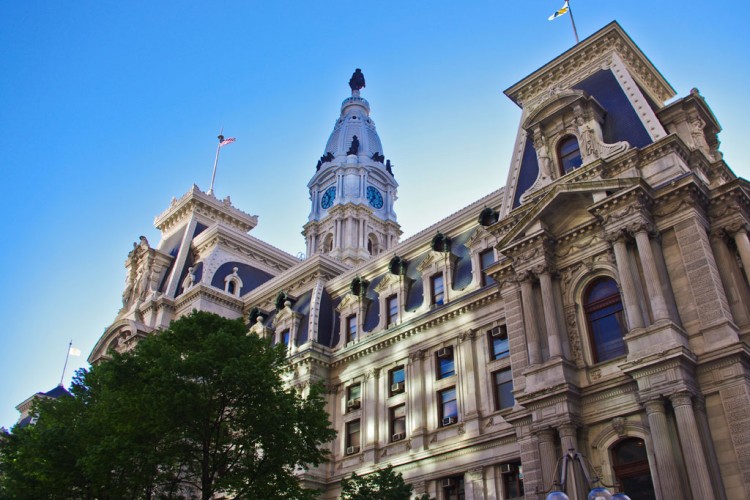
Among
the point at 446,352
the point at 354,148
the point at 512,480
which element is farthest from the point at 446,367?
the point at 354,148

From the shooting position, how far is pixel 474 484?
3225 centimetres

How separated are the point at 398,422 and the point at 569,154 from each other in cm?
1604

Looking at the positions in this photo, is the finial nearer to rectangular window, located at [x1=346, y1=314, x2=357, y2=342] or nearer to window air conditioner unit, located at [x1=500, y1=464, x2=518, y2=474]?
rectangular window, located at [x1=346, y1=314, x2=357, y2=342]

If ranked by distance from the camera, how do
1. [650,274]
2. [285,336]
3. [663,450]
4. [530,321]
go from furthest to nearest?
[285,336], [530,321], [650,274], [663,450]

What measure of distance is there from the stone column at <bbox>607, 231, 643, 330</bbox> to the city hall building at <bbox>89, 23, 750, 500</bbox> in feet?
0.20

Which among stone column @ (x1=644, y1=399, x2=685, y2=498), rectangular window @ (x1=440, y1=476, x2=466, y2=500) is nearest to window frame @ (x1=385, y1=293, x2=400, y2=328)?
rectangular window @ (x1=440, y1=476, x2=466, y2=500)

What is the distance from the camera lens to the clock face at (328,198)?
96062 millimetres

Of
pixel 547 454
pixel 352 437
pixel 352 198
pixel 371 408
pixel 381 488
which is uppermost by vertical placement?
pixel 352 198

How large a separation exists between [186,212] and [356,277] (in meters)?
26.6

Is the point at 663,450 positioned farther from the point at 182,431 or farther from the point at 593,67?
the point at 593,67

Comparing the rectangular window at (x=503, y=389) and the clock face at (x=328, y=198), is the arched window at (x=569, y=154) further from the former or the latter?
the clock face at (x=328, y=198)

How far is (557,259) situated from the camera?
2986 centimetres

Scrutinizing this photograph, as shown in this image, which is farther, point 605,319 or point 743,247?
point 605,319

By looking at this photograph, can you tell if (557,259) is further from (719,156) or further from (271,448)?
(271,448)
